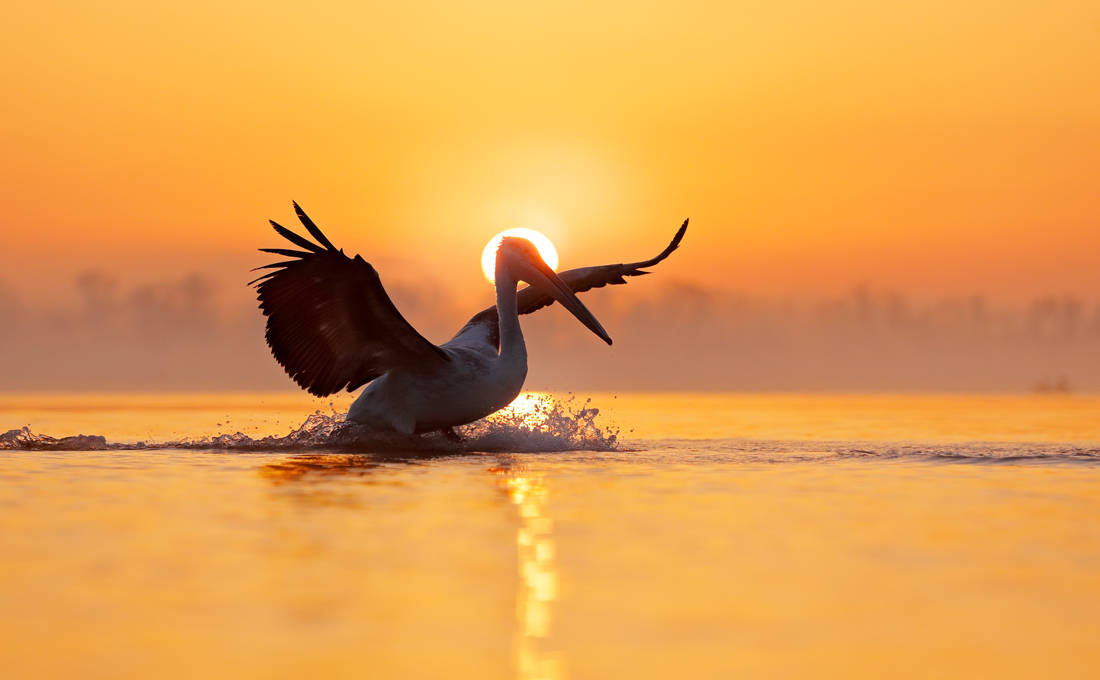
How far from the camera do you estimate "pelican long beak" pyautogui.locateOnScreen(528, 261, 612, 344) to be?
13.0 m

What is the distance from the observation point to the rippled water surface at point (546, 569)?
425 centimetres

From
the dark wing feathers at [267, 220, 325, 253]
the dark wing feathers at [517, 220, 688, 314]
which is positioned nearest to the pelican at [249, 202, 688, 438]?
the dark wing feathers at [267, 220, 325, 253]

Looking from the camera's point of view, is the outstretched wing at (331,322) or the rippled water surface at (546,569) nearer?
the rippled water surface at (546,569)

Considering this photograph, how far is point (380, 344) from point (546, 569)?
6.30 metres

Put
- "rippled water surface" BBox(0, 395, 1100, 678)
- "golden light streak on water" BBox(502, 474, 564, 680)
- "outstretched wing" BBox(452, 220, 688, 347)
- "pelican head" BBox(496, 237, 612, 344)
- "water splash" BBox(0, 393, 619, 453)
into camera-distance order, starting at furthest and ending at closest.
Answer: "outstretched wing" BBox(452, 220, 688, 347)
"pelican head" BBox(496, 237, 612, 344)
"water splash" BBox(0, 393, 619, 453)
"rippled water surface" BBox(0, 395, 1100, 678)
"golden light streak on water" BBox(502, 474, 564, 680)

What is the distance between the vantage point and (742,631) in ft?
15.1

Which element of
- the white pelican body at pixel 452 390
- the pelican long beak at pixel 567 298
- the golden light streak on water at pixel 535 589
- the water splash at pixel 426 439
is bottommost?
the golden light streak on water at pixel 535 589

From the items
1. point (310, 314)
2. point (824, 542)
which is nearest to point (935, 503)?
point (824, 542)

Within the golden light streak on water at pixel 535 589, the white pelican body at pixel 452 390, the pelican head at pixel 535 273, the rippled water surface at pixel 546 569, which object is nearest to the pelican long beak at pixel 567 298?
the pelican head at pixel 535 273

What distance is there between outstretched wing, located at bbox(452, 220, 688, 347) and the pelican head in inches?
62.2

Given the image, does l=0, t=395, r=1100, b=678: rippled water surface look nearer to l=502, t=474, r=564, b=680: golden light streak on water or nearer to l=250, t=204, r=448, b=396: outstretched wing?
l=502, t=474, r=564, b=680: golden light streak on water

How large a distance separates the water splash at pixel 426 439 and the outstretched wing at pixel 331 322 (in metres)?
0.66

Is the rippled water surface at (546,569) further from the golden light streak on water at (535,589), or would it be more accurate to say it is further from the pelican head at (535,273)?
the pelican head at (535,273)

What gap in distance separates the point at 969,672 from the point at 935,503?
14.4 feet
